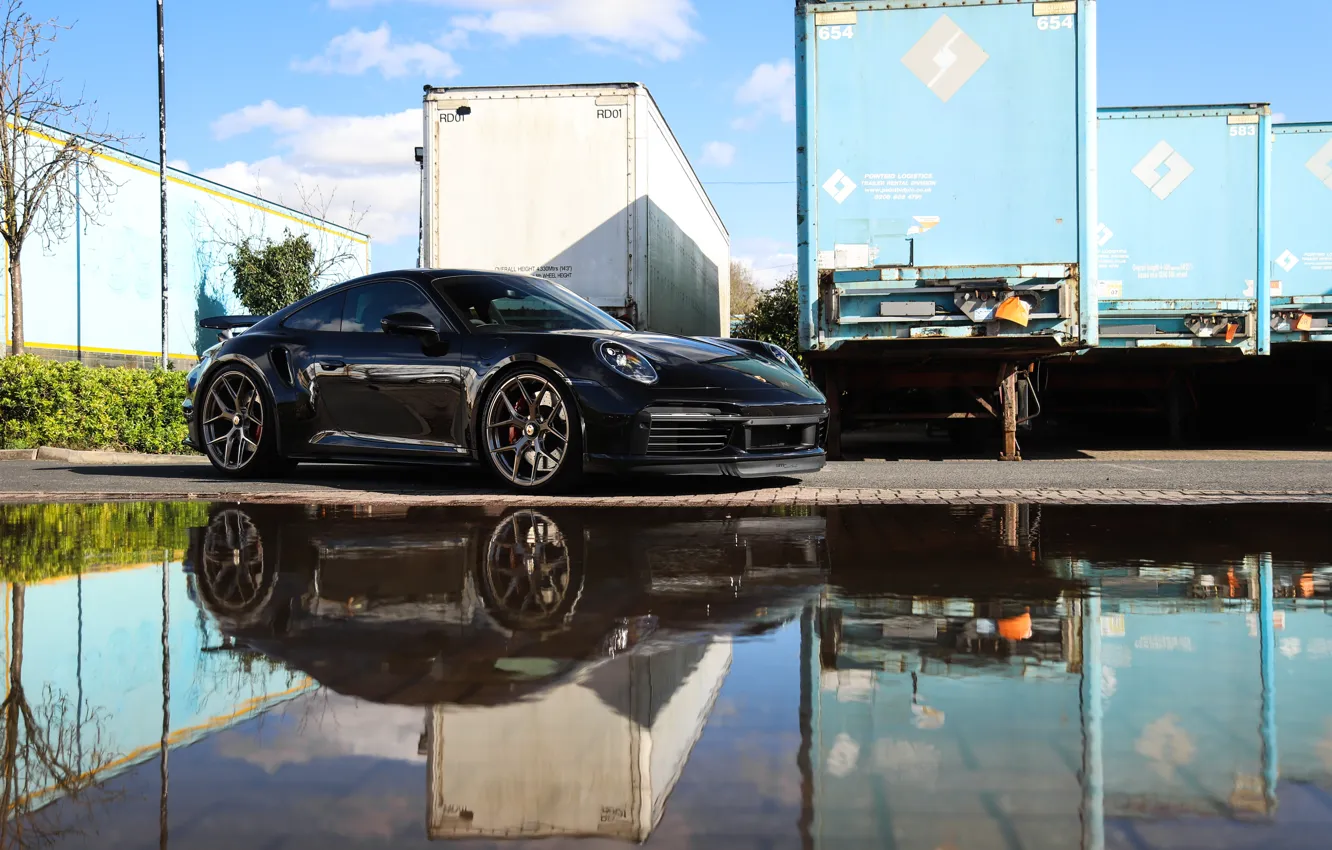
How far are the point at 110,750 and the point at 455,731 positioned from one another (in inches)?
25.3

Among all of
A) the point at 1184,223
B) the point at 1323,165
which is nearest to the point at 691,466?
the point at 1184,223

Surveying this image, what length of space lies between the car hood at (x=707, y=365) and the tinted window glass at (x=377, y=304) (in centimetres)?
118

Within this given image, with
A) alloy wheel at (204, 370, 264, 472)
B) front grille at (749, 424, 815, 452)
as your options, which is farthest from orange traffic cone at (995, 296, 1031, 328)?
alloy wheel at (204, 370, 264, 472)

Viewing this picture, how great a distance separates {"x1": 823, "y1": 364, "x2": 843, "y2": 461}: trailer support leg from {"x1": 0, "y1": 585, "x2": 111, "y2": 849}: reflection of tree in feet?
31.1

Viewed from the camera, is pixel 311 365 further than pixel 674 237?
No

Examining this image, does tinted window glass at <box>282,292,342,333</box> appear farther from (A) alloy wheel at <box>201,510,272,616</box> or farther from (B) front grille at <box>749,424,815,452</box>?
(B) front grille at <box>749,424,815,452</box>

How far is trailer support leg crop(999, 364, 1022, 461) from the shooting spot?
11.9 meters

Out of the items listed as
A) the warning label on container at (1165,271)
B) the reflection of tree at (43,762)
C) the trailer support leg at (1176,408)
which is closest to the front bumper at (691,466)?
the reflection of tree at (43,762)

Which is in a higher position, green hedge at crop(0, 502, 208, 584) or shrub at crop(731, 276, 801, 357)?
shrub at crop(731, 276, 801, 357)

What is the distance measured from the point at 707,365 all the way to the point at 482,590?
3.58m

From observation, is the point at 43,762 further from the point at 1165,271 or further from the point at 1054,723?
the point at 1165,271

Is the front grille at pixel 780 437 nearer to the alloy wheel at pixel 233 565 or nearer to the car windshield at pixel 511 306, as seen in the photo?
the car windshield at pixel 511 306

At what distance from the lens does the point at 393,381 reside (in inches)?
316

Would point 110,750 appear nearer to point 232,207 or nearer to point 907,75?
point 907,75
